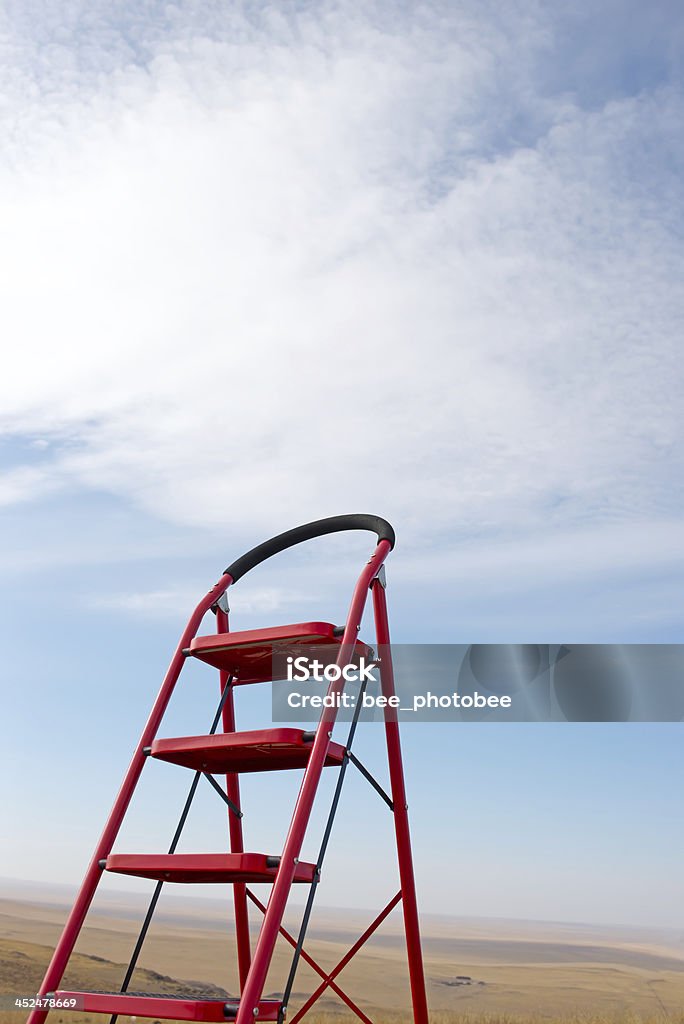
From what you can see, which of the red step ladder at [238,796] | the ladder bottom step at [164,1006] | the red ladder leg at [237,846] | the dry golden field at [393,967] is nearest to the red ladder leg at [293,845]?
the red step ladder at [238,796]

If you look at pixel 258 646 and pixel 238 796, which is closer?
pixel 258 646

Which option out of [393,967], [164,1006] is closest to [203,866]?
[164,1006]

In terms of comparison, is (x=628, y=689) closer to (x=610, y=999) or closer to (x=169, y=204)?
(x=610, y=999)

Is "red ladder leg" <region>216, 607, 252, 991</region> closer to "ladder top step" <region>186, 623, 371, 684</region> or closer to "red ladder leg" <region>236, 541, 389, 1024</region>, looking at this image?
"ladder top step" <region>186, 623, 371, 684</region>

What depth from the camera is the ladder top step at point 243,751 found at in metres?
2.97

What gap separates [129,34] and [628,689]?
4.23 meters

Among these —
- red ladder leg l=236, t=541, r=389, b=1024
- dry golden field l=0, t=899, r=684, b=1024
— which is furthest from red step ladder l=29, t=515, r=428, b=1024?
dry golden field l=0, t=899, r=684, b=1024

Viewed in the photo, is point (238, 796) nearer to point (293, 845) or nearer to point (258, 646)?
point (258, 646)

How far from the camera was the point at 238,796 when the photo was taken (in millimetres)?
3836

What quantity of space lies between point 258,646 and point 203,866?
2.72ft

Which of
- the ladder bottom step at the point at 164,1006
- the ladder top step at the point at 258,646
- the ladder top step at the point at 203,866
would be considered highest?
the ladder top step at the point at 258,646

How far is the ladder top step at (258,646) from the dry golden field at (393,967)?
2.66 m

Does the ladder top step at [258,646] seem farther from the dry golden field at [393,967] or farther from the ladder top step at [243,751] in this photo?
the dry golden field at [393,967]

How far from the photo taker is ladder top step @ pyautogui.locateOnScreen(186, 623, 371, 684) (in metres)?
3.27
